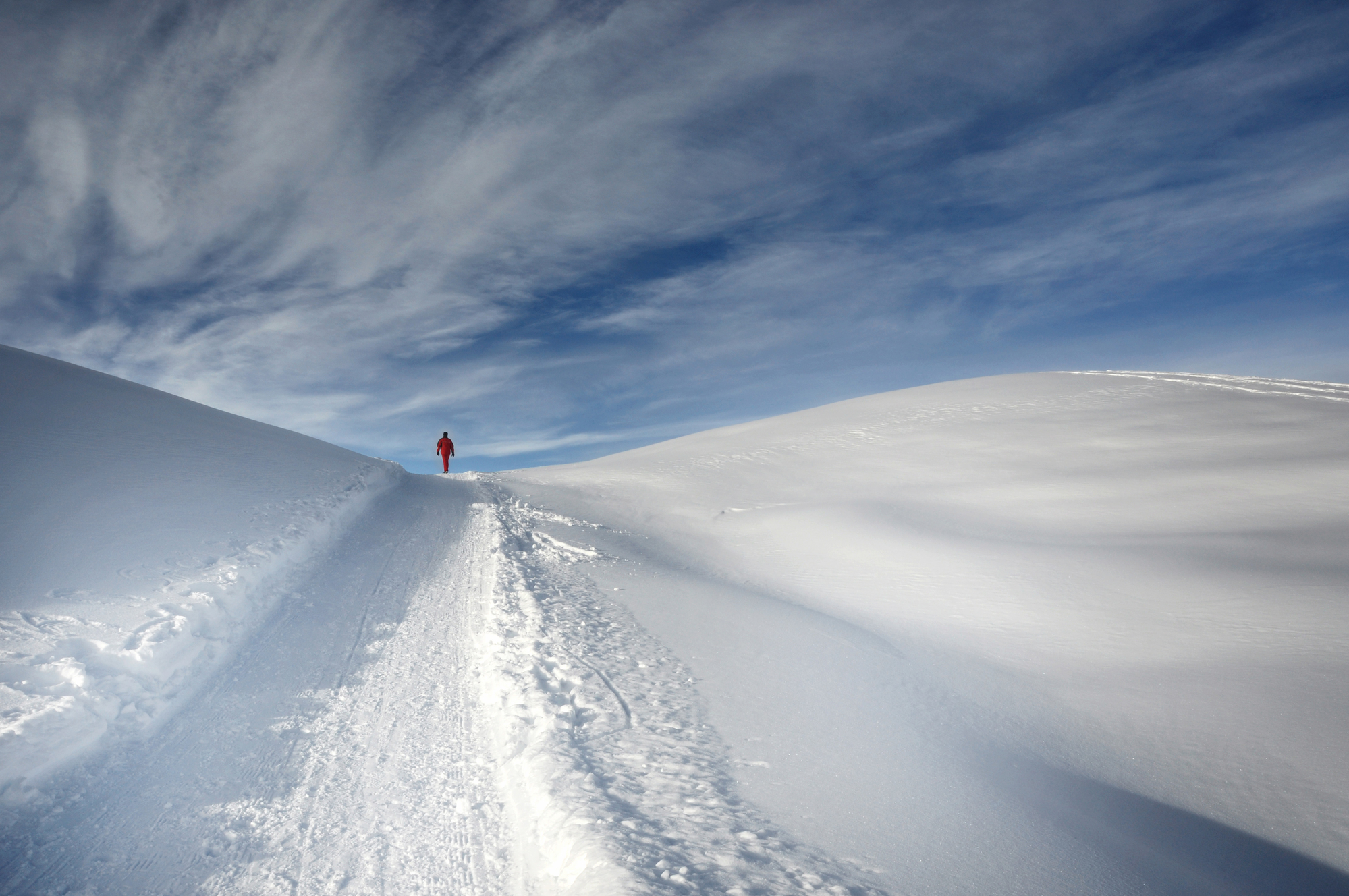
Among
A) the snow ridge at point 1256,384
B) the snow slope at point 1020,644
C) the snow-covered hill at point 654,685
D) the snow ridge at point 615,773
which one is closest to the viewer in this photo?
the snow ridge at point 615,773

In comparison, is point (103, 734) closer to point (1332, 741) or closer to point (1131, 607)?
point (1332, 741)

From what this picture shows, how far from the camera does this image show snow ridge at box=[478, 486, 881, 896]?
2.93 meters

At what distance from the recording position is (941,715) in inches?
205

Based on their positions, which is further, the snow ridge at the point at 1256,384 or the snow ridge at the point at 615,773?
the snow ridge at the point at 1256,384

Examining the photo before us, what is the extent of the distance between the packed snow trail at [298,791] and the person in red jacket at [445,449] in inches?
740

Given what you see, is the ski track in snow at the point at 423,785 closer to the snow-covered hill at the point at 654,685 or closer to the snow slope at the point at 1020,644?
the snow-covered hill at the point at 654,685

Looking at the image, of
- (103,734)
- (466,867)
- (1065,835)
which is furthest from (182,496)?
(1065,835)

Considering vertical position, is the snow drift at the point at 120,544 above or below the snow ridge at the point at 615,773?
above

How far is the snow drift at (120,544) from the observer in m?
4.36

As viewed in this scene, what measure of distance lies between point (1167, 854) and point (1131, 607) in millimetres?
4645

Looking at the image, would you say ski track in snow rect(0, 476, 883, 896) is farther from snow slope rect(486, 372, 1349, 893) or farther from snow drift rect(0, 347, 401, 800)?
snow drift rect(0, 347, 401, 800)

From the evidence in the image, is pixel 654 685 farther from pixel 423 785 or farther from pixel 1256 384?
pixel 1256 384

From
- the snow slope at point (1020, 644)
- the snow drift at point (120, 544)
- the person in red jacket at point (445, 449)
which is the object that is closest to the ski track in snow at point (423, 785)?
the snow slope at point (1020, 644)

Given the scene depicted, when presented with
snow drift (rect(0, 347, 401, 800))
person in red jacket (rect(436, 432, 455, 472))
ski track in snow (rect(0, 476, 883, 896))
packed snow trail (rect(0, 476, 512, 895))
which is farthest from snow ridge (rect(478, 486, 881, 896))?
person in red jacket (rect(436, 432, 455, 472))
